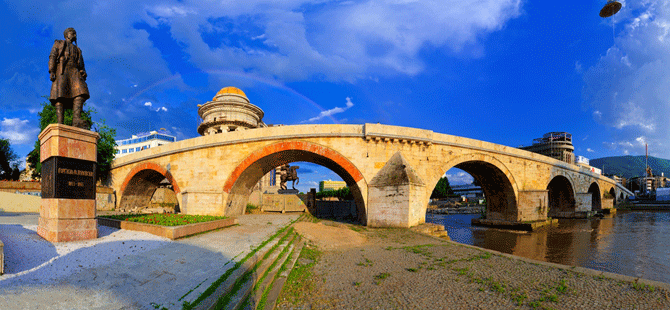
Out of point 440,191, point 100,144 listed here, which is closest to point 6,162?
point 100,144

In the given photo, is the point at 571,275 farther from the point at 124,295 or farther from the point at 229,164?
the point at 229,164

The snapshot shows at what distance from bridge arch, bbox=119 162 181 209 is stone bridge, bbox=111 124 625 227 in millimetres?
84

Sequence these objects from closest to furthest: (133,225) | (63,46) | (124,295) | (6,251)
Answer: (124,295) < (6,251) < (63,46) < (133,225)

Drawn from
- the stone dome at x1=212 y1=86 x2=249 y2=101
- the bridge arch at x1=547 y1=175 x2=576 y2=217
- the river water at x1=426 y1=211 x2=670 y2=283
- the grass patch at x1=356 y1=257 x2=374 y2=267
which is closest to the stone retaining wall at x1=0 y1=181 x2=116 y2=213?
the grass patch at x1=356 y1=257 x2=374 y2=267

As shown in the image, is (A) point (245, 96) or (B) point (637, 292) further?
(A) point (245, 96)

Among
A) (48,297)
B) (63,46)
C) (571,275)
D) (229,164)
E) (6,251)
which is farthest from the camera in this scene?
(229,164)

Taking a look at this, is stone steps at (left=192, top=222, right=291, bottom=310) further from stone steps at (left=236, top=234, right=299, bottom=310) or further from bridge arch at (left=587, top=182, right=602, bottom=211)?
bridge arch at (left=587, top=182, right=602, bottom=211)

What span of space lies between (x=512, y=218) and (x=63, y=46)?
23.5 metres

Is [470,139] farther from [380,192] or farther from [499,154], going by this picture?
[380,192]

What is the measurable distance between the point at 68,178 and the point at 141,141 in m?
66.4

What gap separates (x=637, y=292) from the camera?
4664 millimetres

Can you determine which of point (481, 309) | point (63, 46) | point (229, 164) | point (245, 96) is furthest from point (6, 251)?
point (245, 96)

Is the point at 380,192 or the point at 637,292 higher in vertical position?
the point at 380,192

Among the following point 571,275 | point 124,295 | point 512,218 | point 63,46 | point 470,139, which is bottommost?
point 512,218
